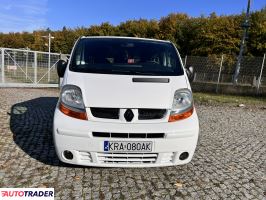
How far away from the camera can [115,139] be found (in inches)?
131

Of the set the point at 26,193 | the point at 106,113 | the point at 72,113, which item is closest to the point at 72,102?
the point at 72,113

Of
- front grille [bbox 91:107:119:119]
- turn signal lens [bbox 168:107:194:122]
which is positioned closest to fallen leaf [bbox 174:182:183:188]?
turn signal lens [bbox 168:107:194:122]

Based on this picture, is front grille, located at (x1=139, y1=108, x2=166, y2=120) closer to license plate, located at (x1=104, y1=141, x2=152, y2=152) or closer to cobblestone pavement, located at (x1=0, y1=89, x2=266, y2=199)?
license plate, located at (x1=104, y1=141, x2=152, y2=152)

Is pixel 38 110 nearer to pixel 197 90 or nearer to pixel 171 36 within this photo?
pixel 197 90

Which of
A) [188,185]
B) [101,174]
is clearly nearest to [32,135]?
[101,174]

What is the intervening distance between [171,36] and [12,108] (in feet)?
103

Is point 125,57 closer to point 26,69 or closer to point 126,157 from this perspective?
point 126,157

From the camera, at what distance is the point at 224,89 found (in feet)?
53.5

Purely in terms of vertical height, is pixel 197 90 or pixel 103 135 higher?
pixel 103 135

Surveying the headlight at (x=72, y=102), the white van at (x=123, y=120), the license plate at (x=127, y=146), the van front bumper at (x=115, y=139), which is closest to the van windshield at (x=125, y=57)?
the white van at (x=123, y=120)

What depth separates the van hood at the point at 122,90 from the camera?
3.46 m

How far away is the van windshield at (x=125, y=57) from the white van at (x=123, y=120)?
183mm

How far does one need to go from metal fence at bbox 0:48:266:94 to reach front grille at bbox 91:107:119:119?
35.6 feet

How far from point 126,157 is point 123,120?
43 cm
